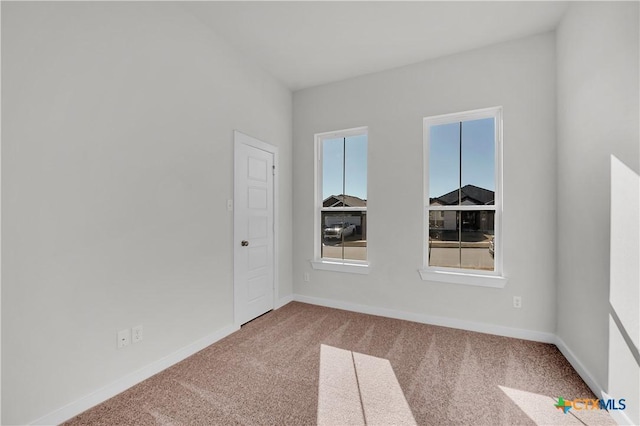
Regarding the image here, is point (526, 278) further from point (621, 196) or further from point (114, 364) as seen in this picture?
point (114, 364)

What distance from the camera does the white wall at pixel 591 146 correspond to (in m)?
1.68

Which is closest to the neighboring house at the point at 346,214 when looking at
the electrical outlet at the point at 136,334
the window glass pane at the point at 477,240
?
the window glass pane at the point at 477,240

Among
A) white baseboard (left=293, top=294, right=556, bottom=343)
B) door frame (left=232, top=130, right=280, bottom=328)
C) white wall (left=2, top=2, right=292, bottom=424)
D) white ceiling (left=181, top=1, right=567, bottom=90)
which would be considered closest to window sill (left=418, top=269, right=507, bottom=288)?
white baseboard (left=293, top=294, right=556, bottom=343)

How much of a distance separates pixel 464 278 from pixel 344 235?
1.50 meters

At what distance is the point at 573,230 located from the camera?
2.31m

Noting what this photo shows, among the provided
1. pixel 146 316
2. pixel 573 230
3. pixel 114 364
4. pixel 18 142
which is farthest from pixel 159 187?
pixel 573 230

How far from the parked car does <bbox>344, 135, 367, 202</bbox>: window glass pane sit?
34cm

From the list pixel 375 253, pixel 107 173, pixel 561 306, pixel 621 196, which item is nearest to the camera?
pixel 621 196

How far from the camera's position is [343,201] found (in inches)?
149

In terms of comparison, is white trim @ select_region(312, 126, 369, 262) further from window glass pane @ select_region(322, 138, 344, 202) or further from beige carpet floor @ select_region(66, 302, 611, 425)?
beige carpet floor @ select_region(66, 302, 611, 425)

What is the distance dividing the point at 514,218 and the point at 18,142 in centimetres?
386

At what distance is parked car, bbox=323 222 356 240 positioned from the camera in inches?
147

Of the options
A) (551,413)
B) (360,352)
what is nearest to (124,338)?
(360,352)

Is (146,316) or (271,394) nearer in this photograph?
(271,394)
